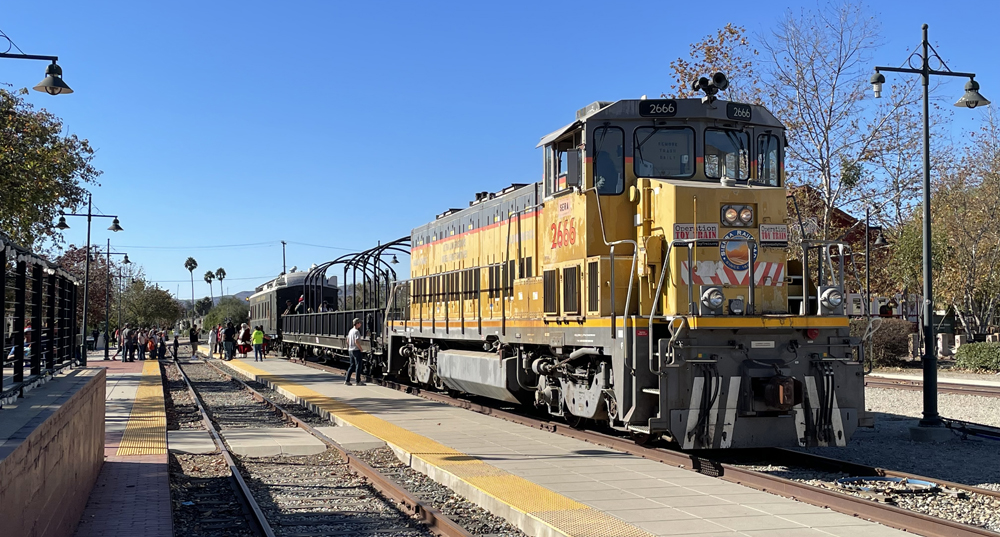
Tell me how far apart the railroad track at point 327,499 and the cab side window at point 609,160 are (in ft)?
14.1

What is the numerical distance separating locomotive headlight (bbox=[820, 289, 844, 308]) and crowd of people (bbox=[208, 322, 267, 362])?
97.5ft

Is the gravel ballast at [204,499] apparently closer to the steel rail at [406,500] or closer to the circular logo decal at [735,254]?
the steel rail at [406,500]

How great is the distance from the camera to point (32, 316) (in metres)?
7.80

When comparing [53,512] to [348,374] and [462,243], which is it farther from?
[348,374]

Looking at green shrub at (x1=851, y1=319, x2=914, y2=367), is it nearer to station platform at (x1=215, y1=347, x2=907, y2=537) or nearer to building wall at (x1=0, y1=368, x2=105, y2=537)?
station platform at (x1=215, y1=347, x2=907, y2=537)

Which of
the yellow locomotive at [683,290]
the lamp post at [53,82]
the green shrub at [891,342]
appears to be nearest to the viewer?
the yellow locomotive at [683,290]

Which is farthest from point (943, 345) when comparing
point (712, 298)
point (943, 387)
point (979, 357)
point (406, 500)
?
point (406, 500)

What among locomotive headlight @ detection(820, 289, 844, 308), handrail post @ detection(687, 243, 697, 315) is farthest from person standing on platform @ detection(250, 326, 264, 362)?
locomotive headlight @ detection(820, 289, 844, 308)

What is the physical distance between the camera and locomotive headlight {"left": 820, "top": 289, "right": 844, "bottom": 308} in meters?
A: 9.88

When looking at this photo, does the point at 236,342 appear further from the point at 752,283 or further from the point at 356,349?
the point at 752,283

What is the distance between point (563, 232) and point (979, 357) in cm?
2056

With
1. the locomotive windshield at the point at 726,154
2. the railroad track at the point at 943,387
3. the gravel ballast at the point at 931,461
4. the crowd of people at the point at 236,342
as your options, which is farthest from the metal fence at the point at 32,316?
the crowd of people at the point at 236,342

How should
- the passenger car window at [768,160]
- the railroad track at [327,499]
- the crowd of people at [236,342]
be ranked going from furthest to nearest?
the crowd of people at [236,342]
the passenger car window at [768,160]
the railroad track at [327,499]

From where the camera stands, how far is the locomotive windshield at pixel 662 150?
10625 millimetres
